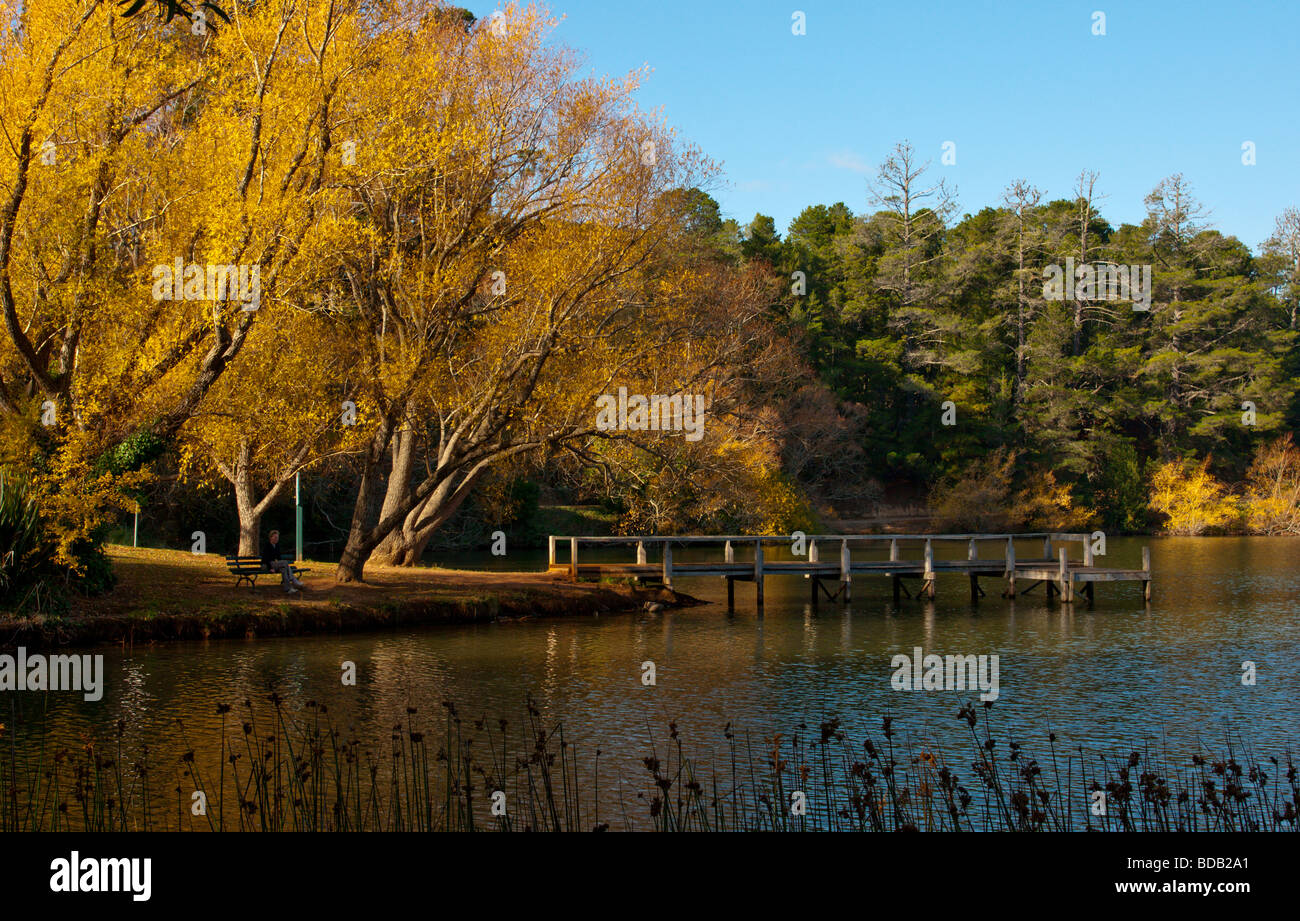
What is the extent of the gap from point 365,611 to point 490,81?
11.7m

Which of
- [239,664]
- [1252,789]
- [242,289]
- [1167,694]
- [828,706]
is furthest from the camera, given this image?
[242,289]

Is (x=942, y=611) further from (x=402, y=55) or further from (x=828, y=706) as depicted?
(x=402, y=55)

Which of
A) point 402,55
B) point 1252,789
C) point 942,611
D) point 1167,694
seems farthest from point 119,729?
point 942,611

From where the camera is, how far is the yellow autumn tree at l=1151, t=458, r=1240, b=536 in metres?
64.9

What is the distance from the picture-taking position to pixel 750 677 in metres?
18.9

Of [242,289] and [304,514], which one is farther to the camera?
[304,514]

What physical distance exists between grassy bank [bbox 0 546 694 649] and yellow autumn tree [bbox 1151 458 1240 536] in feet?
148

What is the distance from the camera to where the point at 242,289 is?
70.9ft

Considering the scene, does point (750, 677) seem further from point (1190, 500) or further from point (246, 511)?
point (1190, 500)

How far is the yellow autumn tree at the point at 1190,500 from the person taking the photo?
213 ft

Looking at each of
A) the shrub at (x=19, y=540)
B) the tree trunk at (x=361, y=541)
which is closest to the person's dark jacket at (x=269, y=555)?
the tree trunk at (x=361, y=541)

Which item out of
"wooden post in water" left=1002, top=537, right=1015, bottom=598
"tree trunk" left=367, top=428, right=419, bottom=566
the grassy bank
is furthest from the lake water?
"tree trunk" left=367, top=428, right=419, bottom=566

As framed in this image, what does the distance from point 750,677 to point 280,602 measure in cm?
987

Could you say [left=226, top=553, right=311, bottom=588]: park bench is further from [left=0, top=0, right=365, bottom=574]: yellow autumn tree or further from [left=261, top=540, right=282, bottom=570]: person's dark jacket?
[left=0, top=0, right=365, bottom=574]: yellow autumn tree
